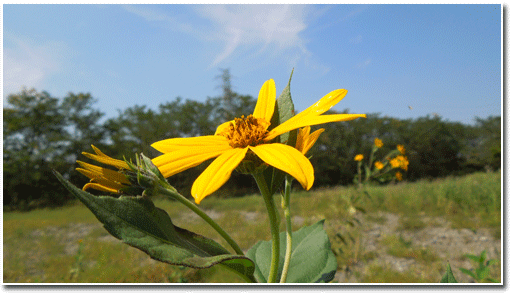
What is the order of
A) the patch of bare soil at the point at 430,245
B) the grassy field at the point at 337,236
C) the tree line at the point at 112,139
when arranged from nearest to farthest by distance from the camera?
the grassy field at the point at 337,236, the patch of bare soil at the point at 430,245, the tree line at the point at 112,139

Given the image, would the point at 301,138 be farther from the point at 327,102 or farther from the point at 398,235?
the point at 398,235

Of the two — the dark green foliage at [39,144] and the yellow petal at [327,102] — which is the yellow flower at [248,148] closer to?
the yellow petal at [327,102]

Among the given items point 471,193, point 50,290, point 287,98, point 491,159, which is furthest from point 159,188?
point 491,159

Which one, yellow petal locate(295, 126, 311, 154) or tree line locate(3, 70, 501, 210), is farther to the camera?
tree line locate(3, 70, 501, 210)

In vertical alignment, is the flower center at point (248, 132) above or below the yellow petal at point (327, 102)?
below

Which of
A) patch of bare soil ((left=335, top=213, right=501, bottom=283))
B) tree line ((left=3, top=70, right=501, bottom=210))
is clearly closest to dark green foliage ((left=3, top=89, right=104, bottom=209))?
tree line ((left=3, top=70, right=501, bottom=210))

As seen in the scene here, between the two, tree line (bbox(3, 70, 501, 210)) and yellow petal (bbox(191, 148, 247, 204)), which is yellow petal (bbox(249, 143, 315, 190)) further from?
tree line (bbox(3, 70, 501, 210))

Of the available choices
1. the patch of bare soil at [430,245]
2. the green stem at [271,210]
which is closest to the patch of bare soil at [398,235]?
the patch of bare soil at [430,245]
